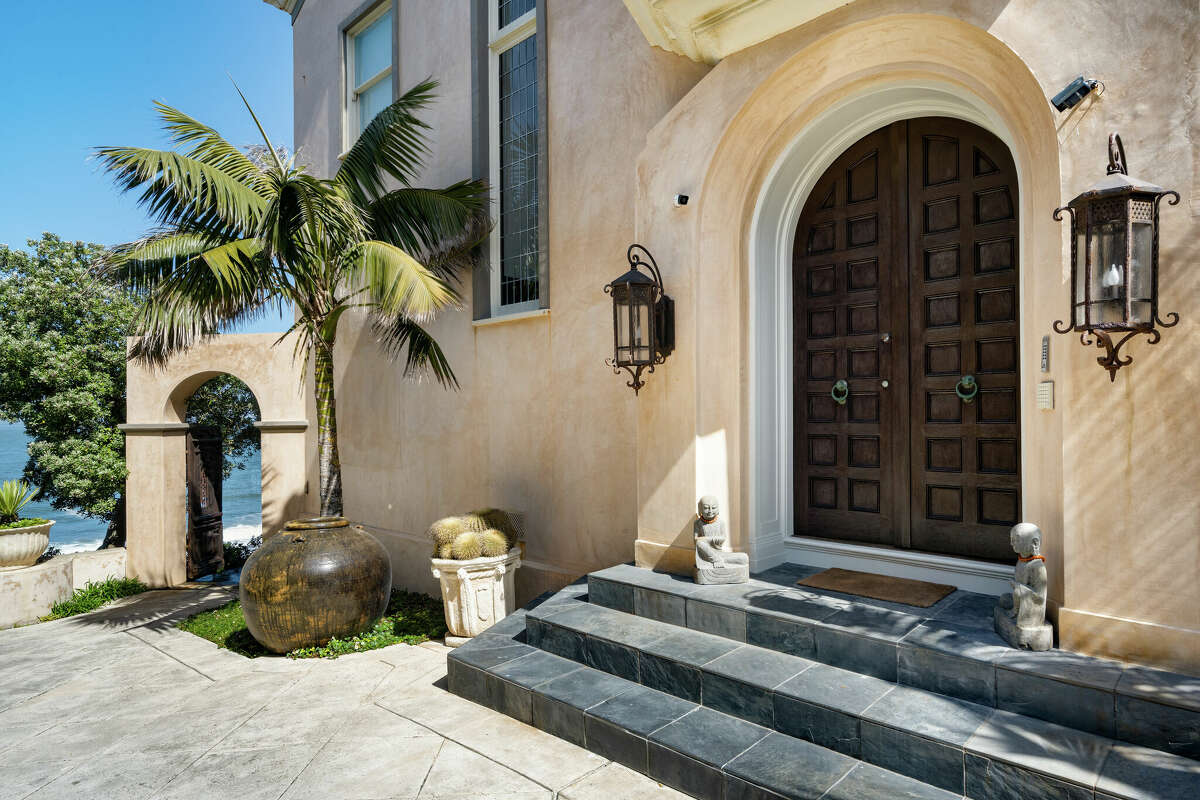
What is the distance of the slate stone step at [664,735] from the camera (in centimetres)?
300

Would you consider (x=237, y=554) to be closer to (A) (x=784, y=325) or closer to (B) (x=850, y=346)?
(A) (x=784, y=325)

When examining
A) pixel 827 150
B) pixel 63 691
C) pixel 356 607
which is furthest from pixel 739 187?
pixel 63 691

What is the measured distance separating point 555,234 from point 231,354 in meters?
6.67

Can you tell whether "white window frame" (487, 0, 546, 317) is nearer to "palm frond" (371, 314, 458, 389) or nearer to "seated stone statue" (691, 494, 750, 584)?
"palm frond" (371, 314, 458, 389)

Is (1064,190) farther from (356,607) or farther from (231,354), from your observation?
(231,354)

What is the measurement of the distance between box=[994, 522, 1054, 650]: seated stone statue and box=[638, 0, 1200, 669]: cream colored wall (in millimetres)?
138

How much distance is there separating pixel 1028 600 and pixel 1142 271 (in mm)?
1688

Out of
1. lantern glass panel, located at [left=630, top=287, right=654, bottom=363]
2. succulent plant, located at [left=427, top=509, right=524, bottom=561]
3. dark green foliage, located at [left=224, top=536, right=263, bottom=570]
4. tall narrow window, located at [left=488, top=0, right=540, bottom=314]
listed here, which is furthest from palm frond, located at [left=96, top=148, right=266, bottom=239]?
dark green foliage, located at [left=224, top=536, right=263, bottom=570]

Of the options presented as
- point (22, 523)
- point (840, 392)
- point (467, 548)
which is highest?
point (840, 392)

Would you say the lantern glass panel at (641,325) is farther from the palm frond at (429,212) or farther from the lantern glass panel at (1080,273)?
the palm frond at (429,212)

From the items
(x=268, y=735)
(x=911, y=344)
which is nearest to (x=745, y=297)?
(x=911, y=344)

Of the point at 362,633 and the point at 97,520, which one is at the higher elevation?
the point at 362,633

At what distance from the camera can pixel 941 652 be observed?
3.32 metres

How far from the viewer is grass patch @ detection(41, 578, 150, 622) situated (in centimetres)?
863
